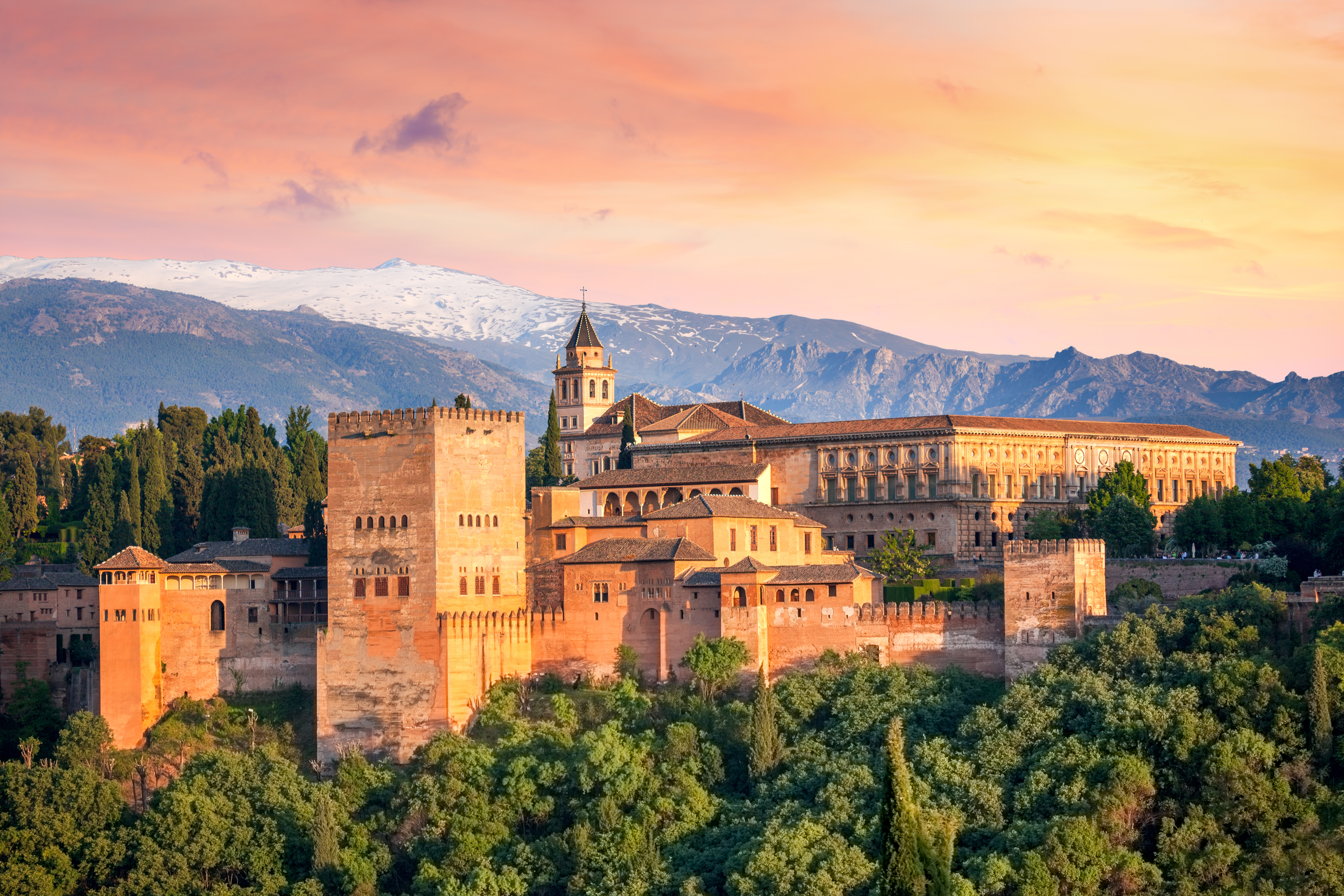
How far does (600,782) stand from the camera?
58750 millimetres

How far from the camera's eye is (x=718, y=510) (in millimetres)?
66750

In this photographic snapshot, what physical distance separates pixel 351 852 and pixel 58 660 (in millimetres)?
18826

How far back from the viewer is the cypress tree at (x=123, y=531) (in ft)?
266

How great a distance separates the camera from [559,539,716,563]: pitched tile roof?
210ft

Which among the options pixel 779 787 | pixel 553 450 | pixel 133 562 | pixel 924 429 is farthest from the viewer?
pixel 553 450

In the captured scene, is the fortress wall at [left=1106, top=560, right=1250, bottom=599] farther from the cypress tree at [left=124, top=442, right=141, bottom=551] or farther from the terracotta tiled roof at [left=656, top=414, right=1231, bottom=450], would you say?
the cypress tree at [left=124, top=442, right=141, bottom=551]

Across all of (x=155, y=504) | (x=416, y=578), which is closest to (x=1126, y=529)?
(x=416, y=578)

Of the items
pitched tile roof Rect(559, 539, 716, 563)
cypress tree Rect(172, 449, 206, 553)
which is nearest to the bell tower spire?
cypress tree Rect(172, 449, 206, 553)

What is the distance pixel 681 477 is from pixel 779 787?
2185cm

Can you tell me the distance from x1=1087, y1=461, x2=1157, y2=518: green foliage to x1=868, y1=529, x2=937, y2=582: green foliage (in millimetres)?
7565

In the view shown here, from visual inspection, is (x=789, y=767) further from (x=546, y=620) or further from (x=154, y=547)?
(x=154, y=547)

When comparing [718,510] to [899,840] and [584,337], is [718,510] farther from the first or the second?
[584,337]

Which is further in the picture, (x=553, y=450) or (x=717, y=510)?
(x=553, y=450)

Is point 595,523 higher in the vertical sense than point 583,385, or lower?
lower
